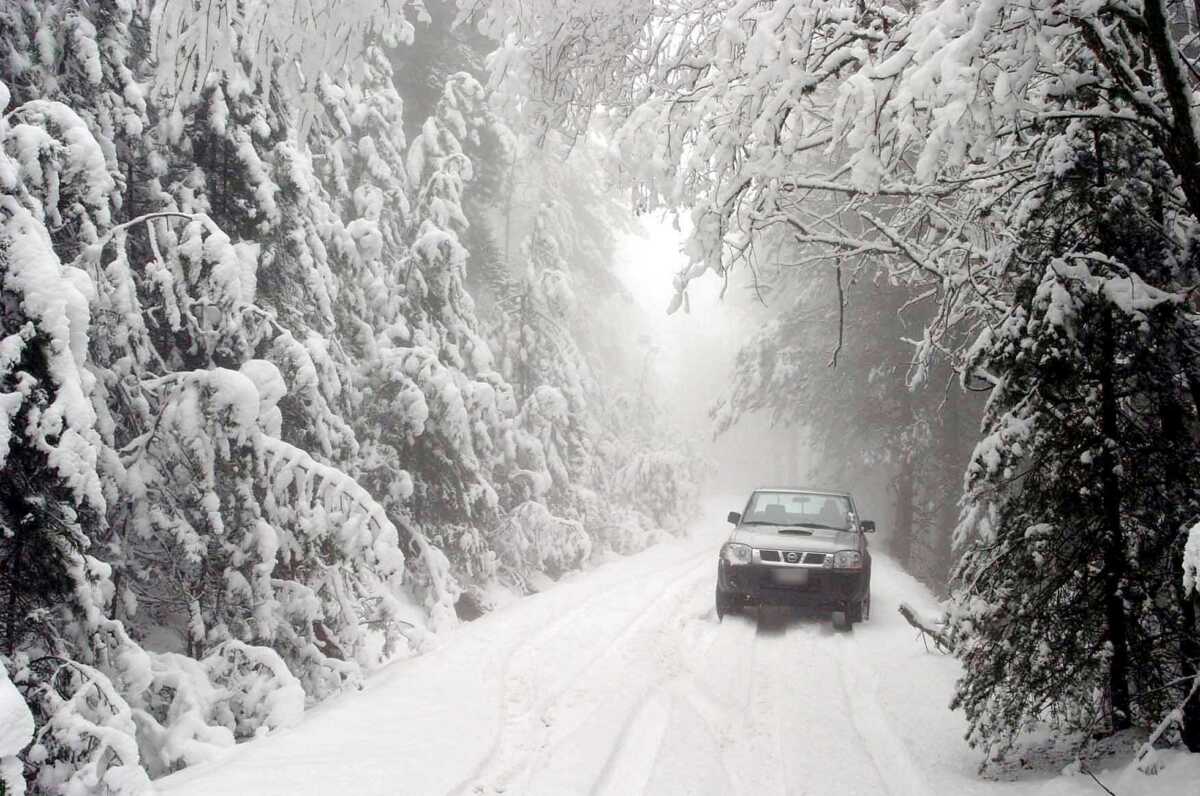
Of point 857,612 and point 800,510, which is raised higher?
point 800,510

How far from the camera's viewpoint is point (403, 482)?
414 inches

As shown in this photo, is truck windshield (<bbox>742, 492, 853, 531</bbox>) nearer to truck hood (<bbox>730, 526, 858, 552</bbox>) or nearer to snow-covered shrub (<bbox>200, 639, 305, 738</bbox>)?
truck hood (<bbox>730, 526, 858, 552</bbox>)

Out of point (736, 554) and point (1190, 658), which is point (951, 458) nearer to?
point (736, 554)

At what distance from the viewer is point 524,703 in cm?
617

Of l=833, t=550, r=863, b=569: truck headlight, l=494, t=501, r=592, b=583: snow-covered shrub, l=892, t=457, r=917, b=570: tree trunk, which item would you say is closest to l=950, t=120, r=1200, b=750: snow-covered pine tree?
l=833, t=550, r=863, b=569: truck headlight

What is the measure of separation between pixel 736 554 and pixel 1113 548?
574 cm

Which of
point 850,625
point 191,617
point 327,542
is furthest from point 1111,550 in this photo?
point 191,617

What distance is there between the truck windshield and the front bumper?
139 centimetres

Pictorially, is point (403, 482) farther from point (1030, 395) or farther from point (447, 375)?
point (1030, 395)

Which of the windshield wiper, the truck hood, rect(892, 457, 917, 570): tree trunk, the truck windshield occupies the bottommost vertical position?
rect(892, 457, 917, 570): tree trunk

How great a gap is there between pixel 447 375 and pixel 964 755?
7.75 m

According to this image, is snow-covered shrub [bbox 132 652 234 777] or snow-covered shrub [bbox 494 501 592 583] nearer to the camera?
snow-covered shrub [bbox 132 652 234 777]

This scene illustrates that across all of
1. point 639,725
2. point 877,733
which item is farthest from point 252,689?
point 877,733

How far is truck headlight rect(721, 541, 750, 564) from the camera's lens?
10109mm
